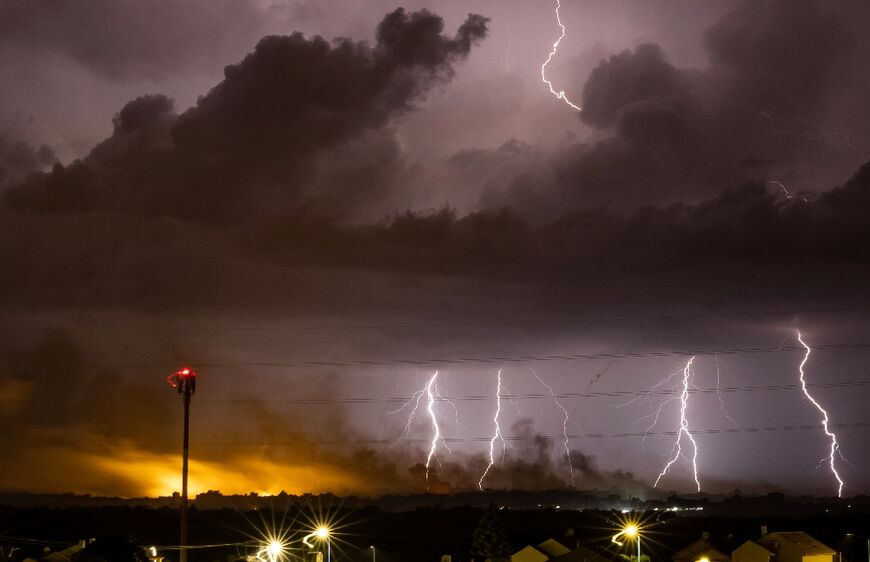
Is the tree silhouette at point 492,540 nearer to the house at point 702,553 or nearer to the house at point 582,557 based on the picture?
the house at point 582,557

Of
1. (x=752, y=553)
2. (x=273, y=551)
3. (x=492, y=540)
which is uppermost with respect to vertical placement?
(x=492, y=540)

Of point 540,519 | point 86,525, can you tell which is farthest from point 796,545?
point 86,525

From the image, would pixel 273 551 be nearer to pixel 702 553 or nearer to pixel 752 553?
pixel 702 553

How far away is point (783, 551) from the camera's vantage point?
62.1 metres

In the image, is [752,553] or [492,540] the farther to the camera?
[492,540]

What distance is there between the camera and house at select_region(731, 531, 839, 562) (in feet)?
201

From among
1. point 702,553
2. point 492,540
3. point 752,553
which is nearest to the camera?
point 752,553

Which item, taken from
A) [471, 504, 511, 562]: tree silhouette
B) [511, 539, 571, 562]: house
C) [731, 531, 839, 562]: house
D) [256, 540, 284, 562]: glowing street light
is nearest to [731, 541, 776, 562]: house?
[731, 531, 839, 562]: house

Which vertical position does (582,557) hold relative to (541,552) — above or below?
below

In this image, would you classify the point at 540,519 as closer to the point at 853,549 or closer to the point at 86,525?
the point at 86,525

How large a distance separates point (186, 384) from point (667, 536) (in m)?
53.8

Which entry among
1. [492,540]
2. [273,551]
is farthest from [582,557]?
[273,551]

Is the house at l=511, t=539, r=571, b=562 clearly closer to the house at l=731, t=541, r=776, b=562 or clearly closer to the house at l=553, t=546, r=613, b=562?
the house at l=553, t=546, r=613, b=562

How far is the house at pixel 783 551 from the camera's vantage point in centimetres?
6134
